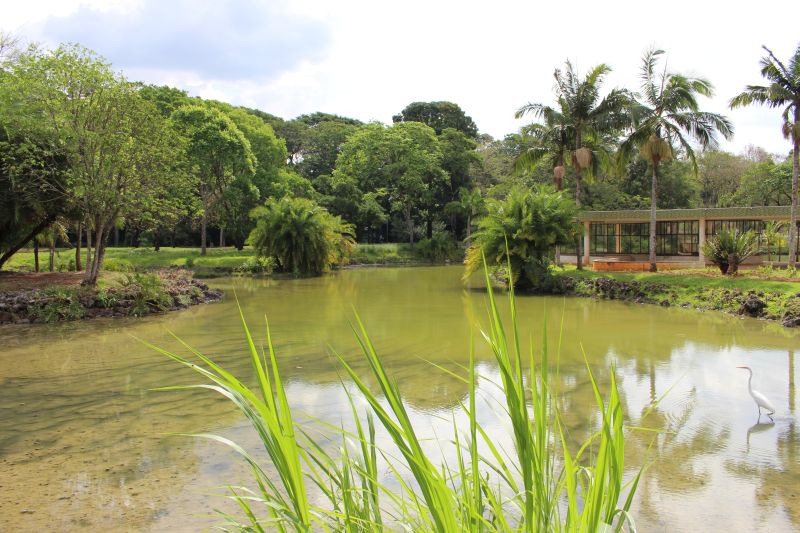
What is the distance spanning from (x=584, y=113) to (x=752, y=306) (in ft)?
33.2

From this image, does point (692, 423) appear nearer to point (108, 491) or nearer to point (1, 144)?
point (108, 491)

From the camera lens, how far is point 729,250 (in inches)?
672

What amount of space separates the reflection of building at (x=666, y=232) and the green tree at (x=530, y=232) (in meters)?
4.70

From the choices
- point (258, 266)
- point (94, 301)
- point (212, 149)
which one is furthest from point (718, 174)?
point (94, 301)

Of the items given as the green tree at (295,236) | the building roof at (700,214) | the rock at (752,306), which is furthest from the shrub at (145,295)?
the building roof at (700,214)

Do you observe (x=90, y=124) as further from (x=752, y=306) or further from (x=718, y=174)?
(x=718, y=174)

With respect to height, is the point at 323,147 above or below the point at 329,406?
above

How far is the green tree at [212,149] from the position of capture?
1147 inches

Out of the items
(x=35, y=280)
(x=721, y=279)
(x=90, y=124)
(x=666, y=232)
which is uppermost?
(x=90, y=124)

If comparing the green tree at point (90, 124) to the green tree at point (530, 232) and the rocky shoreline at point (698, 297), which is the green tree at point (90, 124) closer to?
the green tree at point (530, 232)

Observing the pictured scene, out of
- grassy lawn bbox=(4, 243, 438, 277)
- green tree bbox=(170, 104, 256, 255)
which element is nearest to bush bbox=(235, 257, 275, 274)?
grassy lawn bbox=(4, 243, 438, 277)

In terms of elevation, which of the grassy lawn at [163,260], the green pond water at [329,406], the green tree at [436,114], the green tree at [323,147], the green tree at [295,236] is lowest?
the green pond water at [329,406]

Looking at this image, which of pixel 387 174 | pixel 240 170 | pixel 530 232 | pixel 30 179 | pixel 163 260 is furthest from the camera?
pixel 387 174

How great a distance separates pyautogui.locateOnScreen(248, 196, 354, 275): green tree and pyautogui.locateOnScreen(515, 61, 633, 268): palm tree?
1032cm
